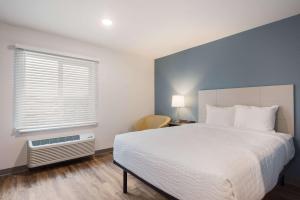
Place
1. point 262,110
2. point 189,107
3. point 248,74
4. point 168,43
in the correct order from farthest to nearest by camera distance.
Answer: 1. point 189,107
2. point 168,43
3. point 248,74
4. point 262,110

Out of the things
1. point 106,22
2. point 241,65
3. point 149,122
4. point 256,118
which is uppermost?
point 106,22

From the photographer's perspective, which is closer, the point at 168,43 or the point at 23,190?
the point at 23,190

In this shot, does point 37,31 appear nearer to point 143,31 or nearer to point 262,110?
point 143,31

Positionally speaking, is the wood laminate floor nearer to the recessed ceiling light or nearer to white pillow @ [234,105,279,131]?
white pillow @ [234,105,279,131]

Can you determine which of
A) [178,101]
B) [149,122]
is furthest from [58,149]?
[178,101]

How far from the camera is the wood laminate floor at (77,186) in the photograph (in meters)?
2.08

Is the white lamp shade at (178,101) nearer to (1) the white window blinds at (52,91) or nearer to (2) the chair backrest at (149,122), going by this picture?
(2) the chair backrest at (149,122)

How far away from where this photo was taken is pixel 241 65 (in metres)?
2.99

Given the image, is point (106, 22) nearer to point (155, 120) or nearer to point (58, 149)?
point (58, 149)

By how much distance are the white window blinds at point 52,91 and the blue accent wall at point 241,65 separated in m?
1.98

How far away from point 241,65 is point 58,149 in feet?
11.6

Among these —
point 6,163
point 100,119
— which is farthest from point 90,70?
point 6,163

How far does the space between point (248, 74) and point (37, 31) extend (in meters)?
3.74

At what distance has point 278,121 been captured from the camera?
2.53 m
